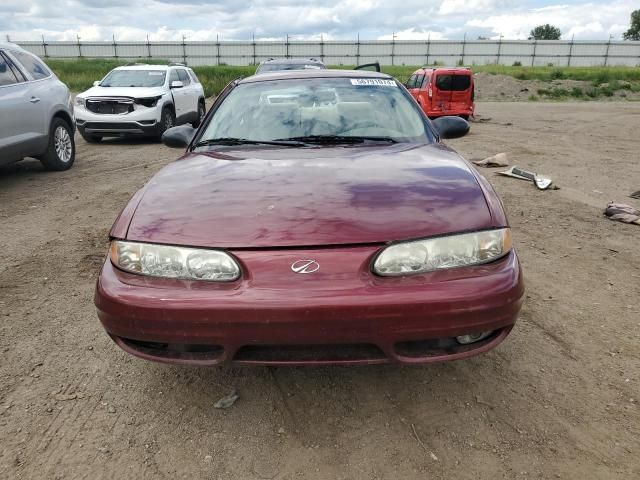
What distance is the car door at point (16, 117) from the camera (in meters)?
6.17

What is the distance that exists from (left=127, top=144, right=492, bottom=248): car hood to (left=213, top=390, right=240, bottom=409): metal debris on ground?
2.61ft

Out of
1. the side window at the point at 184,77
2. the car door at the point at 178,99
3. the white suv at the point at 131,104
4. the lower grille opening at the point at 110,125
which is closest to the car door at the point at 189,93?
the side window at the point at 184,77

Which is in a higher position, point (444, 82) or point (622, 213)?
point (444, 82)

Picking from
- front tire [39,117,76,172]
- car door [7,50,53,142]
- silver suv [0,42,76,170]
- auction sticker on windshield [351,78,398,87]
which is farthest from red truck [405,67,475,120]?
auction sticker on windshield [351,78,398,87]

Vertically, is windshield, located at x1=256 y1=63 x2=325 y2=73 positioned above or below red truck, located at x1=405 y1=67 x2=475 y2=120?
above

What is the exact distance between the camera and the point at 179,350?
204 centimetres

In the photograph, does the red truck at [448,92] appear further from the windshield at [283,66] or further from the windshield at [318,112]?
the windshield at [318,112]

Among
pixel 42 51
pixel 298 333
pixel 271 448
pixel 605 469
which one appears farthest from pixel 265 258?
pixel 42 51

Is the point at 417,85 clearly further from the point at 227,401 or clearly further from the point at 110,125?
the point at 227,401

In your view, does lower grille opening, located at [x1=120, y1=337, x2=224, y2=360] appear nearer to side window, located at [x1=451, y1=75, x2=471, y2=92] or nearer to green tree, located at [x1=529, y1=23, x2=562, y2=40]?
side window, located at [x1=451, y1=75, x2=471, y2=92]

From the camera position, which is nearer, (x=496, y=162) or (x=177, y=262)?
(x=177, y=262)

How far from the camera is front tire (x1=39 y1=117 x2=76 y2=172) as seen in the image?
730 cm

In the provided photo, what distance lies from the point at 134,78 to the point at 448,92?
28.0ft

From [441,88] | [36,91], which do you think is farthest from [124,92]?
[441,88]
